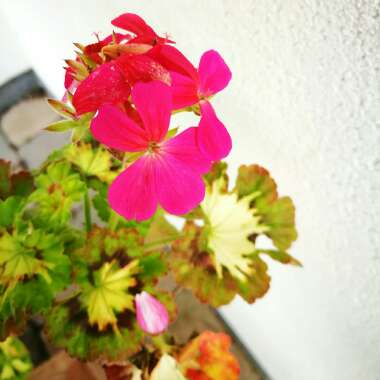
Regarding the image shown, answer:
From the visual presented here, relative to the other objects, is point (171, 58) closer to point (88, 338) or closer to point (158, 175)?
point (158, 175)

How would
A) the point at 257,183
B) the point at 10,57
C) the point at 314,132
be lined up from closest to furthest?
1. the point at 314,132
2. the point at 257,183
3. the point at 10,57

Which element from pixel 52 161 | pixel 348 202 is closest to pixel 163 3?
pixel 52 161

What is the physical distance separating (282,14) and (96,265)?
0.44m

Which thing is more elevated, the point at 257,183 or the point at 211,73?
the point at 211,73

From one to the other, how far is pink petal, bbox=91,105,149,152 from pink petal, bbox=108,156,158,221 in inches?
0.8

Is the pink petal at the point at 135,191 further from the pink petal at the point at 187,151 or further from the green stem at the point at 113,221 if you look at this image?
the green stem at the point at 113,221

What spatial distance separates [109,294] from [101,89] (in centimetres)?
40

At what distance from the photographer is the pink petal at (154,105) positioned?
0.33 meters

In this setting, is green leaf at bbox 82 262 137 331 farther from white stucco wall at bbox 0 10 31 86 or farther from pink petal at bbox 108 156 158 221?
white stucco wall at bbox 0 10 31 86

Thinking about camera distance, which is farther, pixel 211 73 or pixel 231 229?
pixel 231 229

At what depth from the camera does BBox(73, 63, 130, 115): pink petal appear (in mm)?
333

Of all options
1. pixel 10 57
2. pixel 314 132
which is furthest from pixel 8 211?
pixel 10 57

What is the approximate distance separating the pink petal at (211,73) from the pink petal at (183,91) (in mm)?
14

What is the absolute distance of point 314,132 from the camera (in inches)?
21.7
